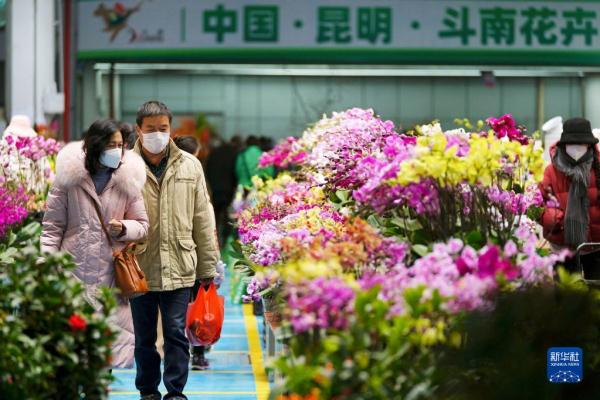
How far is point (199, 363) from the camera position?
31.4 ft

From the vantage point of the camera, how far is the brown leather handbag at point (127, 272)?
6.75m

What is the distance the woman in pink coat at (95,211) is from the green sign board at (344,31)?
14.3 m

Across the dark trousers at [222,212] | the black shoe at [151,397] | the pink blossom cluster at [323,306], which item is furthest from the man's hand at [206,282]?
the dark trousers at [222,212]

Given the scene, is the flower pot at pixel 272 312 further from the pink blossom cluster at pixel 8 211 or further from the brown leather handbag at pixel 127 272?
the pink blossom cluster at pixel 8 211

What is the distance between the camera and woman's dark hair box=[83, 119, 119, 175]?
686cm

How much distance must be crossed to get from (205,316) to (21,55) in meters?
11.0

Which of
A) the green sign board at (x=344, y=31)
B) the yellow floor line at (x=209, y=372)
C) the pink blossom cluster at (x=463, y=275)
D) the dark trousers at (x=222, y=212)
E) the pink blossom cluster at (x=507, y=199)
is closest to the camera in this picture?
the pink blossom cluster at (x=463, y=275)

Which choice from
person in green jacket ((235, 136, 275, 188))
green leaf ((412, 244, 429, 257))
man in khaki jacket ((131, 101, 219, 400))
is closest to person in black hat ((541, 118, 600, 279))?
man in khaki jacket ((131, 101, 219, 400))

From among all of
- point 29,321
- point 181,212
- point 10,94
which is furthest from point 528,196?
point 10,94

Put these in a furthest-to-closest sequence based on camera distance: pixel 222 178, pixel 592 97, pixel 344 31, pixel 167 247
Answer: pixel 592 97 → pixel 344 31 → pixel 222 178 → pixel 167 247

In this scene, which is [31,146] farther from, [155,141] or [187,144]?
[155,141]

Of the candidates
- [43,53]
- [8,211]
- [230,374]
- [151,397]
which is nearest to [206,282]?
[151,397]

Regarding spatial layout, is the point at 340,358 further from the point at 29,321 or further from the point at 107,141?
the point at 107,141

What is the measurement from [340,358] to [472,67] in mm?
17986
